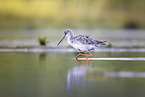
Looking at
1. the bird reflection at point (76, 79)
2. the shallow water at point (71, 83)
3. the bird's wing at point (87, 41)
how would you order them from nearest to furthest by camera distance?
1. the shallow water at point (71, 83)
2. the bird reflection at point (76, 79)
3. the bird's wing at point (87, 41)

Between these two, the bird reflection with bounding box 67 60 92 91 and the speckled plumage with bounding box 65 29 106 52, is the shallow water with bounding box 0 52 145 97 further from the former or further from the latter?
the speckled plumage with bounding box 65 29 106 52

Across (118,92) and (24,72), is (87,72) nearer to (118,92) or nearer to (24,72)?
(24,72)

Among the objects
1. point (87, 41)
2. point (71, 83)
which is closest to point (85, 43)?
point (87, 41)

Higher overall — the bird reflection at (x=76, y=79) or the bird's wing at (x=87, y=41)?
the bird's wing at (x=87, y=41)

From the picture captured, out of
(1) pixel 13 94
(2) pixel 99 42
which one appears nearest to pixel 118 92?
(1) pixel 13 94

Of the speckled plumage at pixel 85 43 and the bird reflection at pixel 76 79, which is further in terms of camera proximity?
the speckled plumage at pixel 85 43

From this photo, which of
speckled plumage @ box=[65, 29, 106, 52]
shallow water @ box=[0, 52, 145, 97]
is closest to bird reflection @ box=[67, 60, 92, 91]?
shallow water @ box=[0, 52, 145, 97]

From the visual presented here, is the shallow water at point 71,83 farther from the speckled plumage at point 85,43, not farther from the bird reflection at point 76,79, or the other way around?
Result: the speckled plumage at point 85,43

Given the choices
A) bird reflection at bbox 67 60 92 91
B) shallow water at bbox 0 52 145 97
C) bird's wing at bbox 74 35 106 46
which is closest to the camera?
shallow water at bbox 0 52 145 97

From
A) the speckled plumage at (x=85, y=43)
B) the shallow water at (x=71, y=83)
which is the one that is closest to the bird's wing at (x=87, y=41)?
the speckled plumage at (x=85, y=43)

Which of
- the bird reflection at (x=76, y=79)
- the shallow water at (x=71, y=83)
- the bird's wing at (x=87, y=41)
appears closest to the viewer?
the shallow water at (x=71, y=83)

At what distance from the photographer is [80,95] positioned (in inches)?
88.7

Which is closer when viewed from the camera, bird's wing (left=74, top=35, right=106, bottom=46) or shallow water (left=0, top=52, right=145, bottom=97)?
shallow water (left=0, top=52, right=145, bottom=97)

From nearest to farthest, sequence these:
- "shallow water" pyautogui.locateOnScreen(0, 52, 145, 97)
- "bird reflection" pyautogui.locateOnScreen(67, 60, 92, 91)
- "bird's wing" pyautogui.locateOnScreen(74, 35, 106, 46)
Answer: "shallow water" pyautogui.locateOnScreen(0, 52, 145, 97), "bird reflection" pyautogui.locateOnScreen(67, 60, 92, 91), "bird's wing" pyautogui.locateOnScreen(74, 35, 106, 46)
